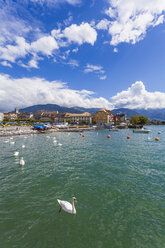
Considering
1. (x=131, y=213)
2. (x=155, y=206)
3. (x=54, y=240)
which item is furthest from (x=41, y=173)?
(x=155, y=206)

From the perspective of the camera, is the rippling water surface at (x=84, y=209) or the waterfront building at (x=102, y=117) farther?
the waterfront building at (x=102, y=117)

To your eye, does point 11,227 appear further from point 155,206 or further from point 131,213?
point 155,206

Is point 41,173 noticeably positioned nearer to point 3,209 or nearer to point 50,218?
point 3,209

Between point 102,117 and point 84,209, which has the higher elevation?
point 102,117

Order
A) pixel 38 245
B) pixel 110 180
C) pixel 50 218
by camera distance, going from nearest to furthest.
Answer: pixel 38 245, pixel 50 218, pixel 110 180

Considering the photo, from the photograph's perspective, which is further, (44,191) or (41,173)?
(41,173)

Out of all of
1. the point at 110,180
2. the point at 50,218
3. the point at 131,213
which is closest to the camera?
the point at 50,218

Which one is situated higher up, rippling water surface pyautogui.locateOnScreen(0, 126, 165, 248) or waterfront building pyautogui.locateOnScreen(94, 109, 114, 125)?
waterfront building pyautogui.locateOnScreen(94, 109, 114, 125)

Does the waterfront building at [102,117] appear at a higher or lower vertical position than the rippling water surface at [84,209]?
higher

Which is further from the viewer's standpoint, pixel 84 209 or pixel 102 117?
pixel 102 117

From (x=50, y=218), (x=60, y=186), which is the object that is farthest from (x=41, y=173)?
(x=50, y=218)

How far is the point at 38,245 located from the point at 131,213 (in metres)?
4.95

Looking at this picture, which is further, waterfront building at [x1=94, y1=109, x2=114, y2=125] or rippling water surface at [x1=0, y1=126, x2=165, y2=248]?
waterfront building at [x1=94, y1=109, x2=114, y2=125]

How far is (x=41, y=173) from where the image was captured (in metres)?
12.1
